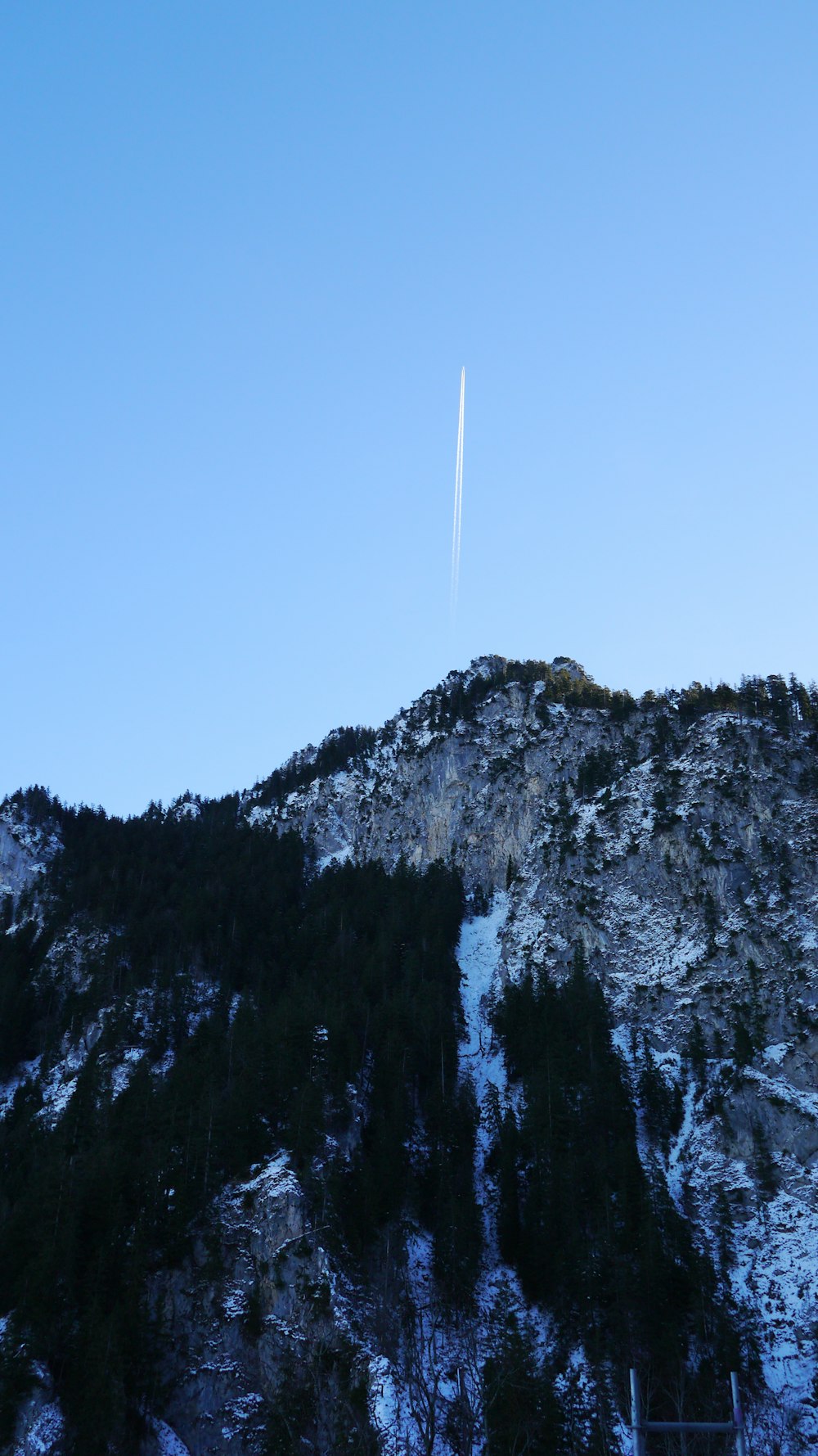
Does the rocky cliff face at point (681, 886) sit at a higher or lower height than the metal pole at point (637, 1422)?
higher

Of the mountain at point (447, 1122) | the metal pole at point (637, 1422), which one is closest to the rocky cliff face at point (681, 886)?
the mountain at point (447, 1122)

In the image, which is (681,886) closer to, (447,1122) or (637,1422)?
(447,1122)

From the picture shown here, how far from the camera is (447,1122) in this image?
81.0 meters

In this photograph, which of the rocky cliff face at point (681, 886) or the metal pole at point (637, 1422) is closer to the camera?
the metal pole at point (637, 1422)

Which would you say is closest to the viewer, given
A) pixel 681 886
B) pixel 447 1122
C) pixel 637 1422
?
pixel 637 1422

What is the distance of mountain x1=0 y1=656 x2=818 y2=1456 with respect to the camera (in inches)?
2344

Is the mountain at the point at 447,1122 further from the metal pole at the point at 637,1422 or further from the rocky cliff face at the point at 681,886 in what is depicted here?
the metal pole at the point at 637,1422

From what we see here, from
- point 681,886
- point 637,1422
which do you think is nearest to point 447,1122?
point 681,886

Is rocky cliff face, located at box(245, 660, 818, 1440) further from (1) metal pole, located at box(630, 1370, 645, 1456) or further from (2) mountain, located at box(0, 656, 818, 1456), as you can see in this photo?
(1) metal pole, located at box(630, 1370, 645, 1456)

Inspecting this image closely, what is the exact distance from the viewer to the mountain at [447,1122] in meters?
59.5

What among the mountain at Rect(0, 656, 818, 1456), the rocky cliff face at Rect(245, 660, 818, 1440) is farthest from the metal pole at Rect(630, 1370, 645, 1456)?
the rocky cliff face at Rect(245, 660, 818, 1440)

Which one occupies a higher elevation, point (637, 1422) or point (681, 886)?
point (681, 886)

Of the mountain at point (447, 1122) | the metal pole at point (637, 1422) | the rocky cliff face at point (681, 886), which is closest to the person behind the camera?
the metal pole at point (637, 1422)

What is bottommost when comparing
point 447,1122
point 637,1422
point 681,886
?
point 637,1422
